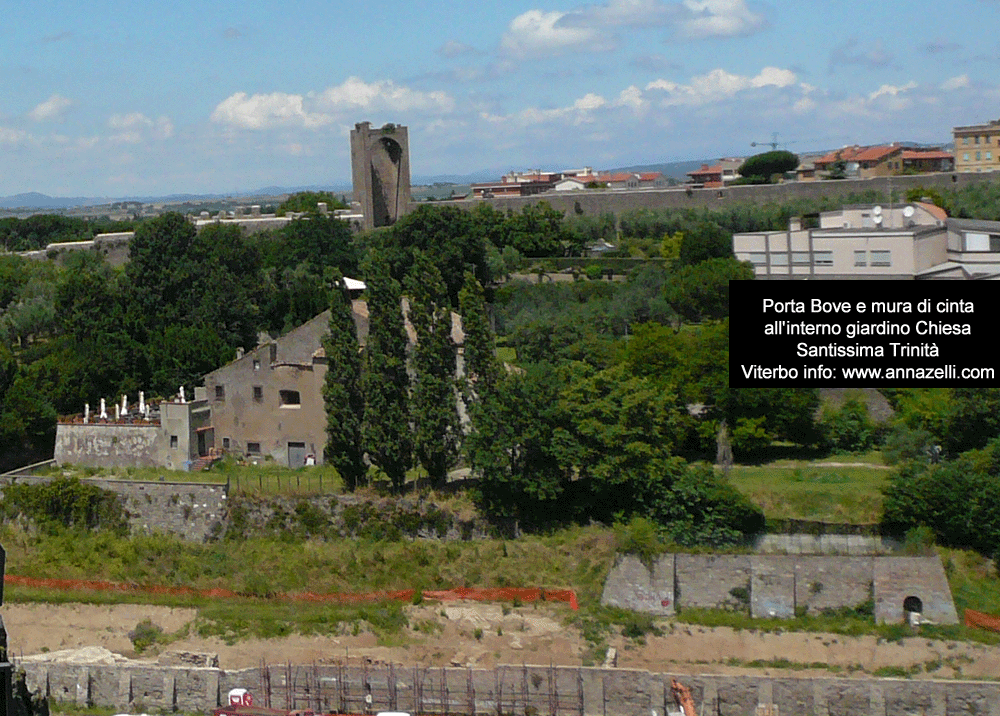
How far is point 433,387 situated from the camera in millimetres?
27625

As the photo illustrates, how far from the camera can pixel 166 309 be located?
128 ft

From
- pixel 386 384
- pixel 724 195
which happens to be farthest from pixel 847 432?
pixel 724 195

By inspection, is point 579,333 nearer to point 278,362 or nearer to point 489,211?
point 278,362

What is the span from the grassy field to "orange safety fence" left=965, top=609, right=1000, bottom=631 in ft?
10.3

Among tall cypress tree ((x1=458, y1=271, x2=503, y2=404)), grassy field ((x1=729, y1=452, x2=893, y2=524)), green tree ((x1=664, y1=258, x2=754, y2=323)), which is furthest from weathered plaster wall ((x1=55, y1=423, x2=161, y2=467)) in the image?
green tree ((x1=664, y1=258, x2=754, y2=323))

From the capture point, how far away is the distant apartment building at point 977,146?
84.1 metres

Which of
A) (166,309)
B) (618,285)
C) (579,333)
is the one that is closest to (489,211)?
(618,285)

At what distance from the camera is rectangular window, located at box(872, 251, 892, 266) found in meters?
39.6

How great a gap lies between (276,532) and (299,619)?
13.7ft

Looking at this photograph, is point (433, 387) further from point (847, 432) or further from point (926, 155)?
point (926, 155)

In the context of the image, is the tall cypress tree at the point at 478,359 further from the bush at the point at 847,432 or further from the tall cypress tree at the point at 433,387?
the bush at the point at 847,432

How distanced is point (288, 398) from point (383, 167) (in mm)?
40618

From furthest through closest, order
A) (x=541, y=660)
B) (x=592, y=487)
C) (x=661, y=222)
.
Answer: (x=661, y=222), (x=592, y=487), (x=541, y=660)

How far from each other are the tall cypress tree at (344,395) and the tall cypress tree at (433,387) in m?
1.17
